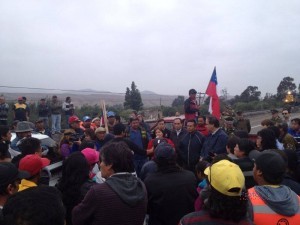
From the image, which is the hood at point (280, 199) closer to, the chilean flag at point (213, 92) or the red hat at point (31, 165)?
the red hat at point (31, 165)

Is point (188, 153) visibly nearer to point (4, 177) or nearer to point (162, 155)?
point (162, 155)

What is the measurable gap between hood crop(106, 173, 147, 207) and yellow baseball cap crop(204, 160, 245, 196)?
0.84 metres

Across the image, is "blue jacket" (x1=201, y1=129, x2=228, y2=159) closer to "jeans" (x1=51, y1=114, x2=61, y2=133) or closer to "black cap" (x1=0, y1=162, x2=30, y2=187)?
"black cap" (x1=0, y1=162, x2=30, y2=187)

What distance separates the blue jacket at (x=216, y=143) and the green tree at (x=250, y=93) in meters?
35.9

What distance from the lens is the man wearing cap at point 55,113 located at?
12844 millimetres

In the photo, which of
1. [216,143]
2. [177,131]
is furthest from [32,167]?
[177,131]

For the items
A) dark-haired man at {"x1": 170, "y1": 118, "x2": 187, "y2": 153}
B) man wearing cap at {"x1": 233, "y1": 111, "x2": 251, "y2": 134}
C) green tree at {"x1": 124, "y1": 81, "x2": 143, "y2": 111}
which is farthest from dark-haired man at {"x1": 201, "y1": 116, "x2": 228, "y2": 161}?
green tree at {"x1": 124, "y1": 81, "x2": 143, "y2": 111}

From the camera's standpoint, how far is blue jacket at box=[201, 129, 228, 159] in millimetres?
6276

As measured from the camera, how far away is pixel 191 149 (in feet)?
22.1

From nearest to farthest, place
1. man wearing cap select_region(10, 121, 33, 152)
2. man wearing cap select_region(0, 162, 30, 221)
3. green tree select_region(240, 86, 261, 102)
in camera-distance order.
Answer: man wearing cap select_region(0, 162, 30, 221) → man wearing cap select_region(10, 121, 33, 152) → green tree select_region(240, 86, 261, 102)

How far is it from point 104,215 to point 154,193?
3.24 feet

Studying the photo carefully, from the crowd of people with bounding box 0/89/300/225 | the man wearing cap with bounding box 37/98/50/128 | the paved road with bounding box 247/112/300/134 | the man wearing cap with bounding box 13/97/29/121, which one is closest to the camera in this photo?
the crowd of people with bounding box 0/89/300/225

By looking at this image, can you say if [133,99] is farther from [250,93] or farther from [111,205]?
[250,93]

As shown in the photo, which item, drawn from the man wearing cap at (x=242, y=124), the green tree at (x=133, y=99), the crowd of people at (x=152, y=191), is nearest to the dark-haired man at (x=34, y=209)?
the crowd of people at (x=152, y=191)
